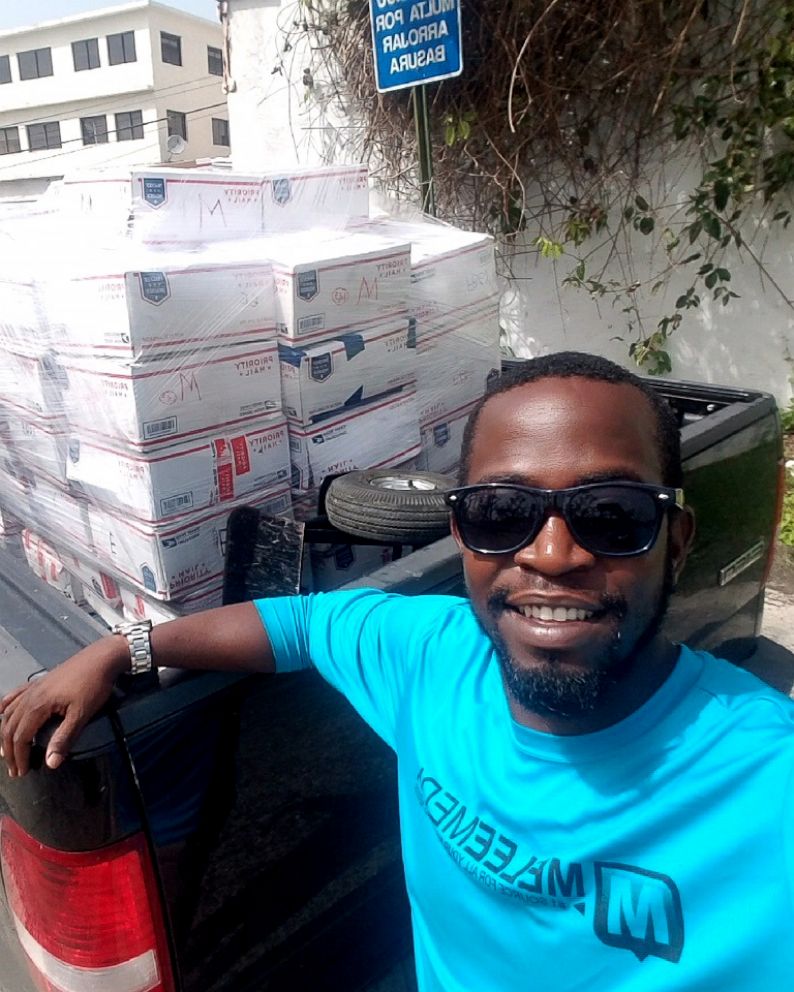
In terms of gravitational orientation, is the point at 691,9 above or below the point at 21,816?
above

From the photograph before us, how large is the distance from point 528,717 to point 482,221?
5428 millimetres

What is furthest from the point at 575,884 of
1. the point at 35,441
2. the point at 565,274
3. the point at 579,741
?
the point at 565,274

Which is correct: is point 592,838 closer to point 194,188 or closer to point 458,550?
point 458,550

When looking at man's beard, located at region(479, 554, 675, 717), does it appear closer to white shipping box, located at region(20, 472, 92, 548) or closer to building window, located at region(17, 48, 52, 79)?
white shipping box, located at region(20, 472, 92, 548)

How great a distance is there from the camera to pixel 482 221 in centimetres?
609

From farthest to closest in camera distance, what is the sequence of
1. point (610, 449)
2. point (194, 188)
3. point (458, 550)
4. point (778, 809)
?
point (194, 188), point (458, 550), point (610, 449), point (778, 809)

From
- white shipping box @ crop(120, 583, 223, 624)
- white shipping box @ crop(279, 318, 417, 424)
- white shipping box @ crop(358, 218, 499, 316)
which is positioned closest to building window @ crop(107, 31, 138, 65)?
white shipping box @ crop(358, 218, 499, 316)

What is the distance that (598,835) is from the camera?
1.07m

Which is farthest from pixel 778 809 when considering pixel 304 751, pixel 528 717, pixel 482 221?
pixel 482 221

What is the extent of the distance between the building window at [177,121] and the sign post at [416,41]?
36871 mm

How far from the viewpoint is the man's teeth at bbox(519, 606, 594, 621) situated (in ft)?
3.67

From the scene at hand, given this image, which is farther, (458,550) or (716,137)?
(716,137)

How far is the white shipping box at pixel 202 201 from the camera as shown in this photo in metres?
2.21

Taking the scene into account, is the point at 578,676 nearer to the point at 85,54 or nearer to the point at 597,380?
the point at 597,380
